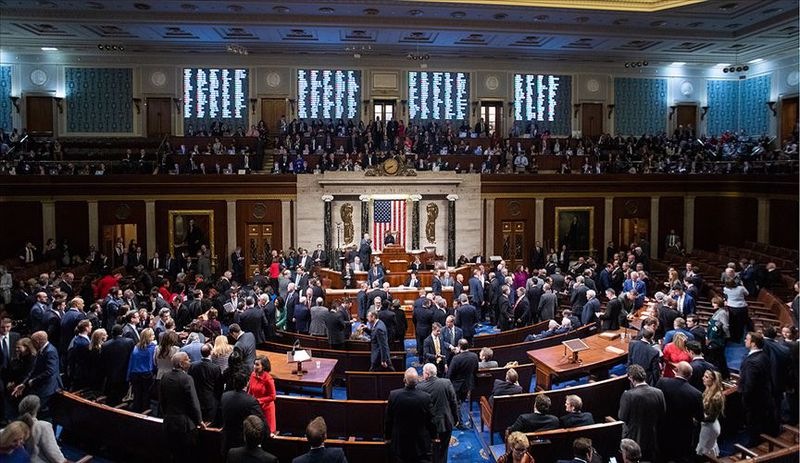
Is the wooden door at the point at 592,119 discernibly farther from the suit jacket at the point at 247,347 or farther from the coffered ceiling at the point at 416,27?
the suit jacket at the point at 247,347

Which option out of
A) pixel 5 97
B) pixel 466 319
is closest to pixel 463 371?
pixel 466 319

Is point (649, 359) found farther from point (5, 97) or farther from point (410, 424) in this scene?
point (5, 97)

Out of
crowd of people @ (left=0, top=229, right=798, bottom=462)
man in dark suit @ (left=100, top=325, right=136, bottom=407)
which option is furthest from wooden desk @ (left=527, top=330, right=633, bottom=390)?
man in dark suit @ (left=100, top=325, right=136, bottom=407)

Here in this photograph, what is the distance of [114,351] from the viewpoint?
27.1 feet

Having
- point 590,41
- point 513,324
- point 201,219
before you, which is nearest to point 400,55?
point 590,41

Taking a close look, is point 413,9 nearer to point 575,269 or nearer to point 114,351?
point 575,269

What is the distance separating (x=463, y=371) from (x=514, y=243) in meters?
14.5

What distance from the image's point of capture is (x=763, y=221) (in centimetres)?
2159

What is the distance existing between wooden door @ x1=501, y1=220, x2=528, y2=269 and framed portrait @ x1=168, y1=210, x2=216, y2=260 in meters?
9.98

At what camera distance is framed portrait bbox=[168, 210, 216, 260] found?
2142 cm

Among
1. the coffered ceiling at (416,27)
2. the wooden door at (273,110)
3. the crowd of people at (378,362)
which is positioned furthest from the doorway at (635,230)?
the wooden door at (273,110)

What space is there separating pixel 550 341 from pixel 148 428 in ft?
21.1

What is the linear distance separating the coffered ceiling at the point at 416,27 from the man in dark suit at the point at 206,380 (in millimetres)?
14094

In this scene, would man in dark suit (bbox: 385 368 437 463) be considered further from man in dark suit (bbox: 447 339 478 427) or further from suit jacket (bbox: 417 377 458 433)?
man in dark suit (bbox: 447 339 478 427)
